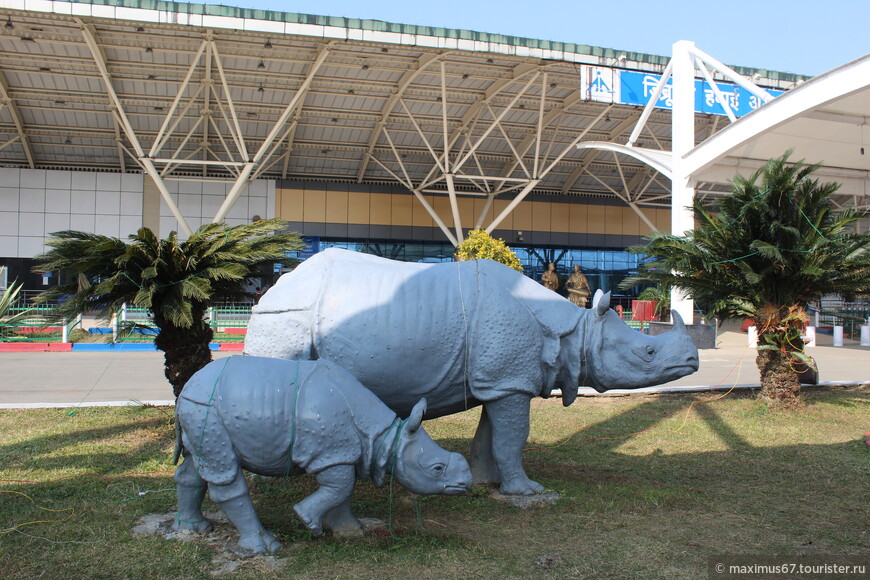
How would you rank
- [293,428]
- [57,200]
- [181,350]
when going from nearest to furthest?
[293,428] < [181,350] < [57,200]

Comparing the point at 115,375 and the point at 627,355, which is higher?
the point at 627,355

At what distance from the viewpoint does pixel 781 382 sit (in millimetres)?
10055

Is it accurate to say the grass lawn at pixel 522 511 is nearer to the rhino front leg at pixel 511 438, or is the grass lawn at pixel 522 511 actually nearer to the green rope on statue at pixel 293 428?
the rhino front leg at pixel 511 438

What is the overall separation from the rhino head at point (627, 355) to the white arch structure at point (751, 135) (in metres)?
9.72

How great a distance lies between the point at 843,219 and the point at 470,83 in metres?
16.4

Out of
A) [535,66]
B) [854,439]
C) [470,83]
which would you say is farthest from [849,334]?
[854,439]

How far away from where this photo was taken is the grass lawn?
4.33 meters

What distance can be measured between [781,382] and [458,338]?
6930 millimetres

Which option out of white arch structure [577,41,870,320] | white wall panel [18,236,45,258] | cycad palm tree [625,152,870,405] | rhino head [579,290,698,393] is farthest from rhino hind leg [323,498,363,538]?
white wall panel [18,236,45,258]

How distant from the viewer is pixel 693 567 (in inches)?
171

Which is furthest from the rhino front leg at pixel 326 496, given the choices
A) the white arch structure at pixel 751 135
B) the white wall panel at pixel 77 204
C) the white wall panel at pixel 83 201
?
the white wall panel at pixel 83 201

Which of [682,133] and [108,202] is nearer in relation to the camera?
[682,133]

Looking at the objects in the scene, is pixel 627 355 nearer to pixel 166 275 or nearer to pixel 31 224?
pixel 166 275

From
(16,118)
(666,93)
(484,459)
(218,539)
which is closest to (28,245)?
(16,118)
